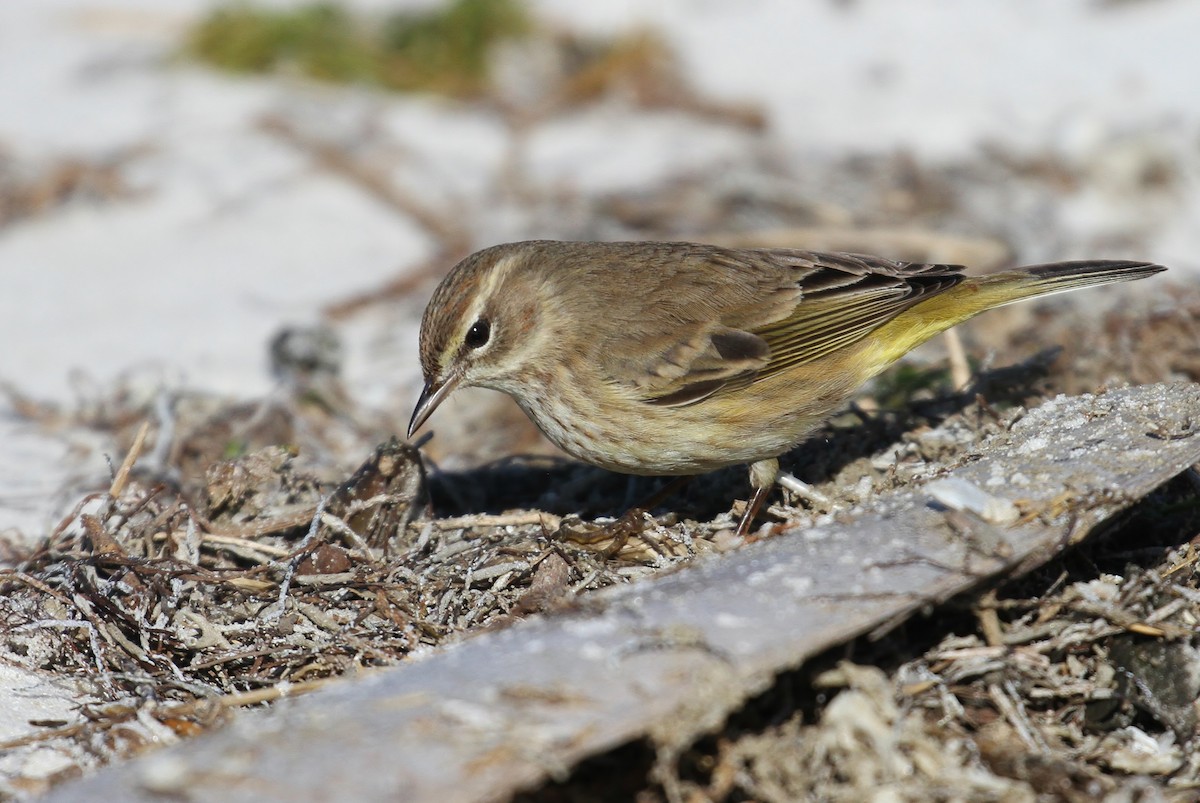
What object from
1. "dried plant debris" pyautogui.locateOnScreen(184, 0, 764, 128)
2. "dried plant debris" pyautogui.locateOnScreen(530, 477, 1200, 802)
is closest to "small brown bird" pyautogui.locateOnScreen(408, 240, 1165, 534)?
"dried plant debris" pyautogui.locateOnScreen(530, 477, 1200, 802)

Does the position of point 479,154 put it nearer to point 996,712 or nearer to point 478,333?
point 478,333

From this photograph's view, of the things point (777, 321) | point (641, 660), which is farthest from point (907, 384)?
point (641, 660)

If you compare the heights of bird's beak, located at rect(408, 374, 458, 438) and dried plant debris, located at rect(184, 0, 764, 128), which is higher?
dried plant debris, located at rect(184, 0, 764, 128)

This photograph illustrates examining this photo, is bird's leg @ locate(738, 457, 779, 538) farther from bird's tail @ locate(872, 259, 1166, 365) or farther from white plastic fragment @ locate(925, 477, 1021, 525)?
white plastic fragment @ locate(925, 477, 1021, 525)

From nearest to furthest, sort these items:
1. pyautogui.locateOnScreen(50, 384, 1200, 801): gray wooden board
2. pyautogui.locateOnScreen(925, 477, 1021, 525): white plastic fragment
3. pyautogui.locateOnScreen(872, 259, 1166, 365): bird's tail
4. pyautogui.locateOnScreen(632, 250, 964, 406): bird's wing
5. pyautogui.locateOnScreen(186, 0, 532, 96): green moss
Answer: pyautogui.locateOnScreen(50, 384, 1200, 801): gray wooden board, pyautogui.locateOnScreen(925, 477, 1021, 525): white plastic fragment, pyautogui.locateOnScreen(632, 250, 964, 406): bird's wing, pyautogui.locateOnScreen(872, 259, 1166, 365): bird's tail, pyautogui.locateOnScreen(186, 0, 532, 96): green moss

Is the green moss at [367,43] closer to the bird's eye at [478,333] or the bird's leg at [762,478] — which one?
the bird's eye at [478,333]

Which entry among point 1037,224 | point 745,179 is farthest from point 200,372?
point 1037,224

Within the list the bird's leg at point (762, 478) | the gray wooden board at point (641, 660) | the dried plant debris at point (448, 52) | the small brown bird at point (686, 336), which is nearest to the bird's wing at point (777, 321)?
the small brown bird at point (686, 336)

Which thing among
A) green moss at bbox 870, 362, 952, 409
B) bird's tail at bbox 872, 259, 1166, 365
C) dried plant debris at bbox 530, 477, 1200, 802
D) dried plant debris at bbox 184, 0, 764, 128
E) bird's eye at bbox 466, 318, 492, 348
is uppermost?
dried plant debris at bbox 184, 0, 764, 128
